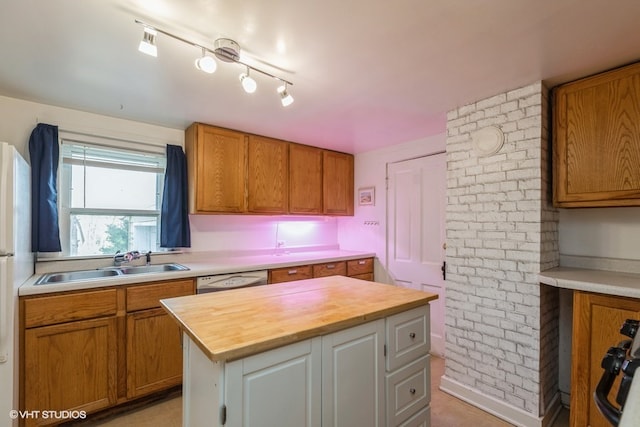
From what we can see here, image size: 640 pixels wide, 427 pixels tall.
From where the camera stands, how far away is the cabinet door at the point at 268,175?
10.1ft

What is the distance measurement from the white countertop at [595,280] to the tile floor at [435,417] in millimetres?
1064

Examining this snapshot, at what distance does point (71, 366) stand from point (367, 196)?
325 centimetres

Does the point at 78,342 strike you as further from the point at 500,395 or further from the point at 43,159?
the point at 500,395

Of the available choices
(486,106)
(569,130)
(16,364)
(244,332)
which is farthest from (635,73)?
(16,364)

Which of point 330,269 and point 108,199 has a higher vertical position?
point 108,199

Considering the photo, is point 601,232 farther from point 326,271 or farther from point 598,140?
point 326,271

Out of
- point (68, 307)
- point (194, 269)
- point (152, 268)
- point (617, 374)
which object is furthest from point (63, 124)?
point (617, 374)

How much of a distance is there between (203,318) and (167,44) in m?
1.40

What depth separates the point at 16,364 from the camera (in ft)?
5.60

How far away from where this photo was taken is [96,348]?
79.7 inches

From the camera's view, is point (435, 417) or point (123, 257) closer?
point (435, 417)

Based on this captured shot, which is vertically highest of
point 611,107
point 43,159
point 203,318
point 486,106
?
point 486,106

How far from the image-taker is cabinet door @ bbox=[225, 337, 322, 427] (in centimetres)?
100

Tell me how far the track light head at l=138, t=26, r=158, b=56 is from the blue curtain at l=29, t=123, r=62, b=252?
1.64 m
